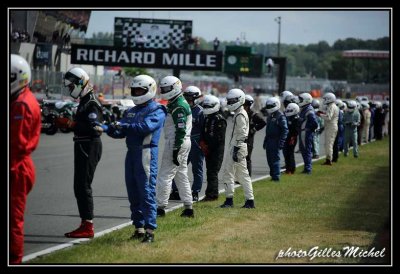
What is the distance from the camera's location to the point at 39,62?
51938 mm

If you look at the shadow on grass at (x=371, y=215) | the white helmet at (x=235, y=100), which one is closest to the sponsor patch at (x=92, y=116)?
the shadow on grass at (x=371, y=215)

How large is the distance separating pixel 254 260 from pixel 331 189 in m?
8.15

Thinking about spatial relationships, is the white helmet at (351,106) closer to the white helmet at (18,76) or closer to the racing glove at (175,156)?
the racing glove at (175,156)

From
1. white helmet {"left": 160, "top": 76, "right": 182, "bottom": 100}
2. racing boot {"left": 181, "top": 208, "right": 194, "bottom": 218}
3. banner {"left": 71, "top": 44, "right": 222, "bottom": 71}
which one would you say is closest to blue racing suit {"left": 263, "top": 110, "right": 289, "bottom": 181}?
racing boot {"left": 181, "top": 208, "right": 194, "bottom": 218}

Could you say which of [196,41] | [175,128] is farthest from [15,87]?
[196,41]

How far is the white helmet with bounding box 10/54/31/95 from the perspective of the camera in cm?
820

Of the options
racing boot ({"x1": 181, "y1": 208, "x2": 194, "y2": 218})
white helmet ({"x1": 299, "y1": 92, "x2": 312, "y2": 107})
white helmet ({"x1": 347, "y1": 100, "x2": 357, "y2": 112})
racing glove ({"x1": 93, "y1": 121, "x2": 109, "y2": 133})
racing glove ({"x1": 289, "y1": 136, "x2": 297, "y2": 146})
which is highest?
white helmet ({"x1": 299, "y1": 92, "x2": 312, "y2": 107})

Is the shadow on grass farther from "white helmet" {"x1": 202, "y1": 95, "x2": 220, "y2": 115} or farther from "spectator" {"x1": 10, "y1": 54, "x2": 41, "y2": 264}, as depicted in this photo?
"spectator" {"x1": 10, "y1": 54, "x2": 41, "y2": 264}

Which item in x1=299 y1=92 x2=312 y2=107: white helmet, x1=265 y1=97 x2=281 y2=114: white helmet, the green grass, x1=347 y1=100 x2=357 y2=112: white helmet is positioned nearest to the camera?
the green grass

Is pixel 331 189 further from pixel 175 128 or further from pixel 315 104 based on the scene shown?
pixel 315 104

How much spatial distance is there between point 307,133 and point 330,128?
2507 millimetres

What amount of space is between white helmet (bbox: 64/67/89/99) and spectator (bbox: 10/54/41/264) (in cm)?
205

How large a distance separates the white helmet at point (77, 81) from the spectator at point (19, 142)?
2053 mm

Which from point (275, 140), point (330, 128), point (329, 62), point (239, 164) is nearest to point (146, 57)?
point (330, 128)
